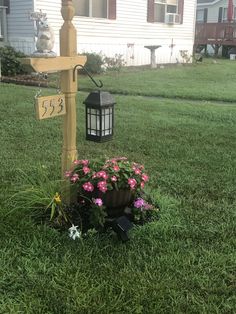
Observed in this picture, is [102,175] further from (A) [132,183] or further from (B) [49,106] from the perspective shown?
(B) [49,106]

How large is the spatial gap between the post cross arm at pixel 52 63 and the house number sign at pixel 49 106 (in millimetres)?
184

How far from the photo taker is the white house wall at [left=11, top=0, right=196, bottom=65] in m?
12.3

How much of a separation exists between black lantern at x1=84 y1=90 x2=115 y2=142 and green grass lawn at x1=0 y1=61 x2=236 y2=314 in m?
0.73

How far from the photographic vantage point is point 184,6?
18062 millimetres

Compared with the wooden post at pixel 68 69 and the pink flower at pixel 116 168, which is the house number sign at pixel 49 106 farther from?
the pink flower at pixel 116 168

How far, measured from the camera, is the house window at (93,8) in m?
13.2

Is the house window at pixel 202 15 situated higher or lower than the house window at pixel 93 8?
higher

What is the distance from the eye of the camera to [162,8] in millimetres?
16984

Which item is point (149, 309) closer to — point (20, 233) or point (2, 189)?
point (20, 233)

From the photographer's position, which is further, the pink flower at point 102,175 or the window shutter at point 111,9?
the window shutter at point 111,9

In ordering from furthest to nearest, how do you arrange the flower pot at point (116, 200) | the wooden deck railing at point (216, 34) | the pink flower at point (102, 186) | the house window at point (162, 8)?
1. the wooden deck railing at point (216, 34)
2. the house window at point (162, 8)
3. the flower pot at point (116, 200)
4. the pink flower at point (102, 186)

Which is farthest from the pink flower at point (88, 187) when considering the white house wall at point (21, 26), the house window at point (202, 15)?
the house window at point (202, 15)

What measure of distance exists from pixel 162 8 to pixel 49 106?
1531cm

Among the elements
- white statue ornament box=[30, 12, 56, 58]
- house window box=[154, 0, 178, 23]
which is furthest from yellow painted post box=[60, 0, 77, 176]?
house window box=[154, 0, 178, 23]
